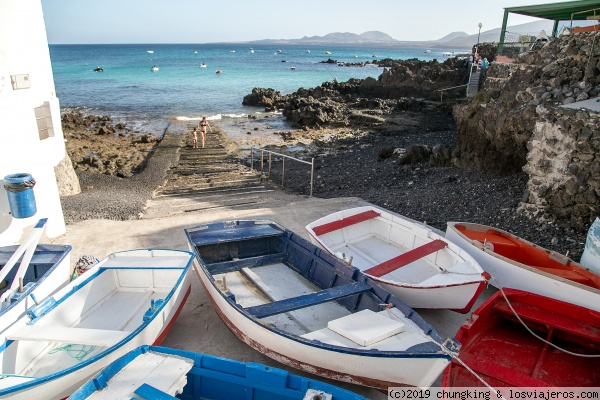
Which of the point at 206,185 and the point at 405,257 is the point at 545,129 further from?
the point at 206,185

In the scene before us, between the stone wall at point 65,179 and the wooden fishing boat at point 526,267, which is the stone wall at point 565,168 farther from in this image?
the stone wall at point 65,179

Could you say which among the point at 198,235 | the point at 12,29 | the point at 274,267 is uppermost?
the point at 12,29

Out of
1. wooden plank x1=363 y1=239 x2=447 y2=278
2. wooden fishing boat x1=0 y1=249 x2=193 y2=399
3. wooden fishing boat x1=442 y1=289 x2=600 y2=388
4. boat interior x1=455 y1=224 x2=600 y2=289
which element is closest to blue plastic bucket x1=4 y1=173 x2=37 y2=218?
wooden fishing boat x1=0 y1=249 x2=193 y2=399

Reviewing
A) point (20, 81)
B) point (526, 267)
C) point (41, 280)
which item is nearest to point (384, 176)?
point (526, 267)

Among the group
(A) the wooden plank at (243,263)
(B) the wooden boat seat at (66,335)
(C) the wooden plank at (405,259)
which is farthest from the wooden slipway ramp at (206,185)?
(B) the wooden boat seat at (66,335)

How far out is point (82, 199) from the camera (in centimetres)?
1198

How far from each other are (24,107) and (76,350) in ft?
16.4

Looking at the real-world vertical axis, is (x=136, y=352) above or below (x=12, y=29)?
below

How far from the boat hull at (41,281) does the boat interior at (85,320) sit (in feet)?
0.55

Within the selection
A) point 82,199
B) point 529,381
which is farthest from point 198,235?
point 82,199

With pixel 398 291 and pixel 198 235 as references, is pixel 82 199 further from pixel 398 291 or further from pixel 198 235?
pixel 398 291

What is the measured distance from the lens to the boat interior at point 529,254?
6324 millimetres

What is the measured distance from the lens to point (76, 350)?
515 centimetres

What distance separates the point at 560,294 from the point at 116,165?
54.7 feet
